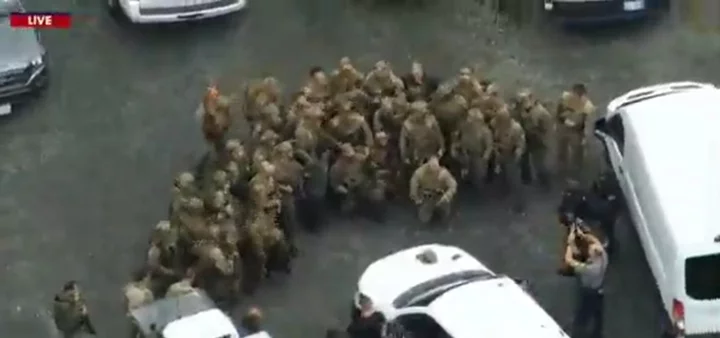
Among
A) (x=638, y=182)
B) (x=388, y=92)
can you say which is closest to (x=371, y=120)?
(x=388, y=92)

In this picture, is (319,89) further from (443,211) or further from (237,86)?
(237,86)

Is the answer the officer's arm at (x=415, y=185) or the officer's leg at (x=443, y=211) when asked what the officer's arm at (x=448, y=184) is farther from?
the officer's arm at (x=415, y=185)

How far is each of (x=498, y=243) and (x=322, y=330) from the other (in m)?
2.55

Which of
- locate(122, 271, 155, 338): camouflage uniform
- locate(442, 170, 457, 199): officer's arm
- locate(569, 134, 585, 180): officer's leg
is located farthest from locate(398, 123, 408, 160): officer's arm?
locate(122, 271, 155, 338): camouflage uniform

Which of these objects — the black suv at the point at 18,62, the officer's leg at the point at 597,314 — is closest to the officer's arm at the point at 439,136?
the officer's leg at the point at 597,314

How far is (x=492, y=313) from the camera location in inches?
643

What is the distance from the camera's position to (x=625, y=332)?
17.9 m

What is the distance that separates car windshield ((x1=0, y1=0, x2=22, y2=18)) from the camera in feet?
74.9

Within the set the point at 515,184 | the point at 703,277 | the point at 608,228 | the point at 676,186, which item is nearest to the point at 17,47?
the point at 515,184

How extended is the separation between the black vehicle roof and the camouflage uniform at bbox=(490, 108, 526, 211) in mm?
4309

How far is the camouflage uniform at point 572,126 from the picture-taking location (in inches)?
766

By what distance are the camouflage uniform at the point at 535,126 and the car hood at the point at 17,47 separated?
6.83 m

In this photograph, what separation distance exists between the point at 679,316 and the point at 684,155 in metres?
1.91

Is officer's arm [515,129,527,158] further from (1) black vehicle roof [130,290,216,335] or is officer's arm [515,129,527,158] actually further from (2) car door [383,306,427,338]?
(1) black vehicle roof [130,290,216,335]
